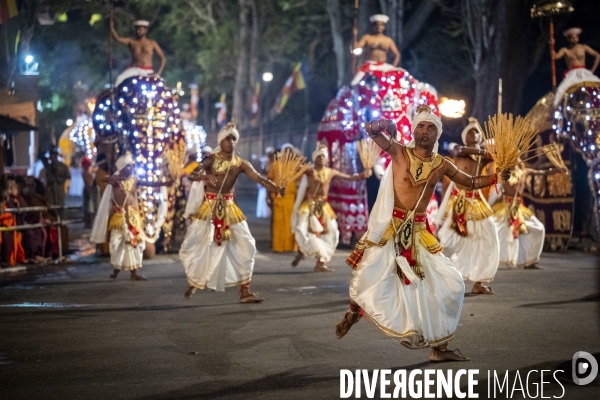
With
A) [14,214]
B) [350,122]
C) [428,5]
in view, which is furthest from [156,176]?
[428,5]

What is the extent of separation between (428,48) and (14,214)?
1586 cm

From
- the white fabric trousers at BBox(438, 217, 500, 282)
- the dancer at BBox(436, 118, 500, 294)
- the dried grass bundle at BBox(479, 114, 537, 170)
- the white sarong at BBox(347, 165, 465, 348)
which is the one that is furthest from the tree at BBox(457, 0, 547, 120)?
the white sarong at BBox(347, 165, 465, 348)

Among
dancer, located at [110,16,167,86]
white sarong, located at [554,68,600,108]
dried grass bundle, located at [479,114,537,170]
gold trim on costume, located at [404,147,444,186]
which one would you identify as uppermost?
dancer, located at [110,16,167,86]

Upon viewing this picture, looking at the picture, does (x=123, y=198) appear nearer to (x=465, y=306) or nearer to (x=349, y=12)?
(x=465, y=306)

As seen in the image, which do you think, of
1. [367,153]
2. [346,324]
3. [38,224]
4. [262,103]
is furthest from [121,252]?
[262,103]

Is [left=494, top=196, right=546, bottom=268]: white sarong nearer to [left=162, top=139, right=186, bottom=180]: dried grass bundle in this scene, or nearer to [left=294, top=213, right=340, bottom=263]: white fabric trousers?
[left=294, top=213, right=340, bottom=263]: white fabric trousers

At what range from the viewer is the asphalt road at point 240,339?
22.0ft

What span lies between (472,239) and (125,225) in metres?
5.01

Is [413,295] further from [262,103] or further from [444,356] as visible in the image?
[262,103]

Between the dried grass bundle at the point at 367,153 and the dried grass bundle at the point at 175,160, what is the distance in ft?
9.86

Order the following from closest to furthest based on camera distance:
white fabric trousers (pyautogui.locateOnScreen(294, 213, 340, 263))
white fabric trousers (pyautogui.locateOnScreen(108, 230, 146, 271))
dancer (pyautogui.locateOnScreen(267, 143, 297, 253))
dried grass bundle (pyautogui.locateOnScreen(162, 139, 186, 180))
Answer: white fabric trousers (pyautogui.locateOnScreen(108, 230, 146, 271))
white fabric trousers (pyautogui.locateOnScreen(294, 213, 340, 263))
dried grass bundle (pyautogui.locateOnScreen(162, 139, 186, 180))
dancer (pyautogui.locateOnScreen(267, 143, 297, 253))

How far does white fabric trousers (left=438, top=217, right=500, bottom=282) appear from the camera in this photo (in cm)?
1127

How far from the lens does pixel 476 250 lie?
11422mm

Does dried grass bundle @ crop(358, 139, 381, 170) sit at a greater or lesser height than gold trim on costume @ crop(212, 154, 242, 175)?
greater
